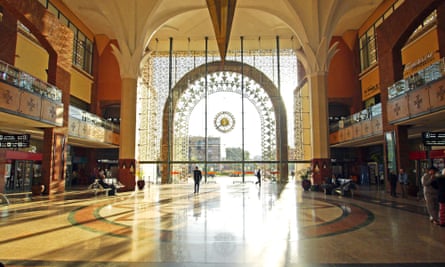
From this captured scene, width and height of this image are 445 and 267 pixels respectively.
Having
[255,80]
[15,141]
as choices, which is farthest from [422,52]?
[15,141]

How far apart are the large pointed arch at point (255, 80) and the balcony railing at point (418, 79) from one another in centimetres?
1097

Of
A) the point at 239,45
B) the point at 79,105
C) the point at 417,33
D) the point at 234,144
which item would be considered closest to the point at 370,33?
the point at 417,33

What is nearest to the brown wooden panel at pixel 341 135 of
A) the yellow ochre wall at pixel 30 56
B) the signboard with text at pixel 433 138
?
the signboard with text at pixel 433 138

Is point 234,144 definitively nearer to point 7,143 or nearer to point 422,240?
point 7,143

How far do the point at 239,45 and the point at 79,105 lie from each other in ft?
46.8

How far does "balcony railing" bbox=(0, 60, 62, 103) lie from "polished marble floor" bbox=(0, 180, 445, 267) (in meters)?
5.20

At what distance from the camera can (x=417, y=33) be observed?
53.8ft

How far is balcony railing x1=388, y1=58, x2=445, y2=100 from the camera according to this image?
10480 millimetres

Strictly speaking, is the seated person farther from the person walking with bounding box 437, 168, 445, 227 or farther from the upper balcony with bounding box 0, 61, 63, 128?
the person walking with bounding box 437, 168, 445, 227

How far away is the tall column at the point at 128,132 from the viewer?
58.4 feet

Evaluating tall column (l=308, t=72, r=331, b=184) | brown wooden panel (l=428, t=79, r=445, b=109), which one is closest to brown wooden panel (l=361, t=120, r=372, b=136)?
tall column (l=308, t=72, r=331, b=184)

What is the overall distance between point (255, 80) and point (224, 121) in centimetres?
437

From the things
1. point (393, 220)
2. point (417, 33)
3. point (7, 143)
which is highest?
point (417, 33)

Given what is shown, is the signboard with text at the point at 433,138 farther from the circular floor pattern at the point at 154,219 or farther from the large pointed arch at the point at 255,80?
the large pointed arch at the point at 255,80
